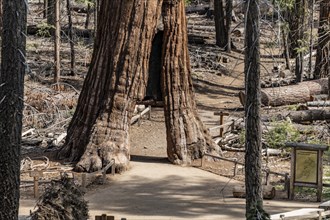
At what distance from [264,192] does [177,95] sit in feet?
15.1

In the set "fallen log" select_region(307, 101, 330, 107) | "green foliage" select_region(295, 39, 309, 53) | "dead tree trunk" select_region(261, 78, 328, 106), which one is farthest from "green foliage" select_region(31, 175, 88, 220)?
"green foliage" select_region(295, 39, 309, 53)

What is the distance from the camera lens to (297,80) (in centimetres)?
3141

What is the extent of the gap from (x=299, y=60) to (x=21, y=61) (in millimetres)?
20677

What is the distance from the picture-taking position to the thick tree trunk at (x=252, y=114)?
1239cm

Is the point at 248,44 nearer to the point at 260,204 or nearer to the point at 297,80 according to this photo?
the point at 260,204

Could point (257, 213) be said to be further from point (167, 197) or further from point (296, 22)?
point (296, 22)

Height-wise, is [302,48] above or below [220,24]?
below

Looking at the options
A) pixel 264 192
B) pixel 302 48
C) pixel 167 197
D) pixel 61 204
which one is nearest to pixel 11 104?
pixel 61 204

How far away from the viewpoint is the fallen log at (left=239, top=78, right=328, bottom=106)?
2767cm

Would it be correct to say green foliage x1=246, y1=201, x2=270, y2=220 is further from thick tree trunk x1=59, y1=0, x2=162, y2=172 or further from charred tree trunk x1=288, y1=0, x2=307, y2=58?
charred tree trunk x1=288, y1=0, x2=307, y2=58

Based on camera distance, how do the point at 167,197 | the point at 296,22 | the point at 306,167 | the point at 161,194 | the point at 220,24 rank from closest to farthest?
the point at 306,167, the point at 167,197, the point at 161,194, the point at 296,22, the point at 220,24

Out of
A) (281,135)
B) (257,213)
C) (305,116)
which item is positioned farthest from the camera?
(305,116)

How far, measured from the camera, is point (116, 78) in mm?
19562

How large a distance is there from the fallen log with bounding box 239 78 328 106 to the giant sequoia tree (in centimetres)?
787
